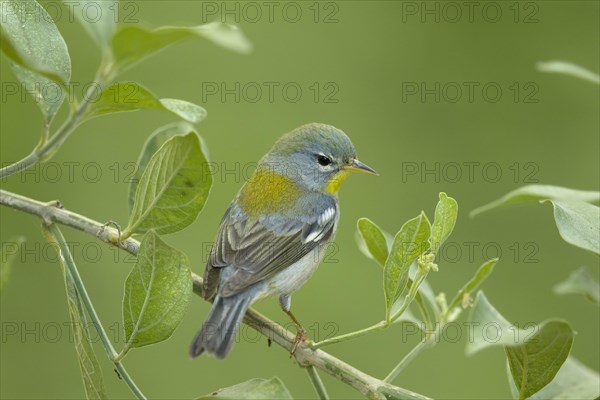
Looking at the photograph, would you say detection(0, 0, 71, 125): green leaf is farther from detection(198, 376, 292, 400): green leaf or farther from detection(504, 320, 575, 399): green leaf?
detection(504, 320, 575, 399): green leaf

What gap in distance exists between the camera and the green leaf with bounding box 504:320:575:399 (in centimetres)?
207

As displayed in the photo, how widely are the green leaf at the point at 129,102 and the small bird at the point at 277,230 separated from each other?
3.26 feet

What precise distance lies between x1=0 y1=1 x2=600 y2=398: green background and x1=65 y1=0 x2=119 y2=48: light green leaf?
3450mm

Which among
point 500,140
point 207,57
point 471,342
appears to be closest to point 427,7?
point 500,140

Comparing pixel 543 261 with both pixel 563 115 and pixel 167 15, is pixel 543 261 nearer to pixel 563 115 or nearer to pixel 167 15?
pixel 563 115

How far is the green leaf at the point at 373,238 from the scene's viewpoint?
2.61 m

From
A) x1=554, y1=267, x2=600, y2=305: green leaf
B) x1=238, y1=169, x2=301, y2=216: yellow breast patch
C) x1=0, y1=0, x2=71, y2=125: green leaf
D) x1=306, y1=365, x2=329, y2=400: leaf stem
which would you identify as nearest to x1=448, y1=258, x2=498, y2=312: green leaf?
x1=554, y1=267, x2=600, y2=305: green leaf

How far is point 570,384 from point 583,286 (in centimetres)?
41

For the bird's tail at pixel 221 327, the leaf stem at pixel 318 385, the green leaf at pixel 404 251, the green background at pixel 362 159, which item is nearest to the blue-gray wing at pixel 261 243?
the bird's tail at pixel 221 327

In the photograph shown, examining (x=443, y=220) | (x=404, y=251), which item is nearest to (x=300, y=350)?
(x=404, y=251)

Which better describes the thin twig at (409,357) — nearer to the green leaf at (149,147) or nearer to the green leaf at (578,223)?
the green leaf at (578,223)

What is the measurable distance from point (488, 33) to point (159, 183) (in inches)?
215

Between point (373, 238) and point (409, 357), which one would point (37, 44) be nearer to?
point (373, 238)

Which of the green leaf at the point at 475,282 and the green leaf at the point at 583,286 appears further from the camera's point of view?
the green leaf at the point at 475,282
